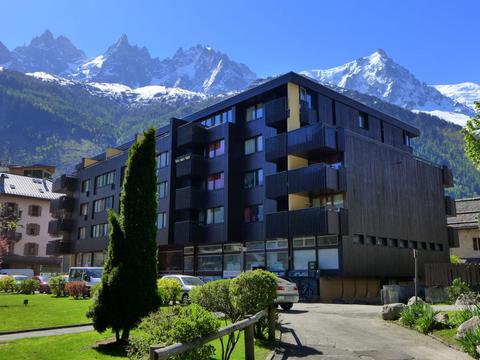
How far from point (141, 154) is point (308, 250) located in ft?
83.4

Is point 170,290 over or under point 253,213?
under

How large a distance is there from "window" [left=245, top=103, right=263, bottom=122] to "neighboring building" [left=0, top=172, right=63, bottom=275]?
5045cm

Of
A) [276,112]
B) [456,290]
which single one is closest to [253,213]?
[276,112]

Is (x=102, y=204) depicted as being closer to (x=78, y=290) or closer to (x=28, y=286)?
(x=28, y=286)

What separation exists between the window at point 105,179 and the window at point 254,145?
23221mm

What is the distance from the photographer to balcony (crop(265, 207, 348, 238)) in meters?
34.2

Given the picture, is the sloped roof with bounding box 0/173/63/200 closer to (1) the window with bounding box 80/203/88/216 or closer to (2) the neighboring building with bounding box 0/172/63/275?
(2) the neighboring building with bounding box 0/172/63/275

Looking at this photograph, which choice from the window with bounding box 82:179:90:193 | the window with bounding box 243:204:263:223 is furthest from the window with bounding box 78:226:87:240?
the window with bounding box 243:204:263:223

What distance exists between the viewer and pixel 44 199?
3354 inches

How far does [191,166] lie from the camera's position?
46125 millimetres

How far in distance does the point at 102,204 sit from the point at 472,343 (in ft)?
184

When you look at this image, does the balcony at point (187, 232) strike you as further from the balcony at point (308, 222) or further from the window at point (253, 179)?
the balcony at point (308, 222)

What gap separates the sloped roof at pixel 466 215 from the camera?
56.6m

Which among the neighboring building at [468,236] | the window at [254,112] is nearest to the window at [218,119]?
the window at [254,112]
